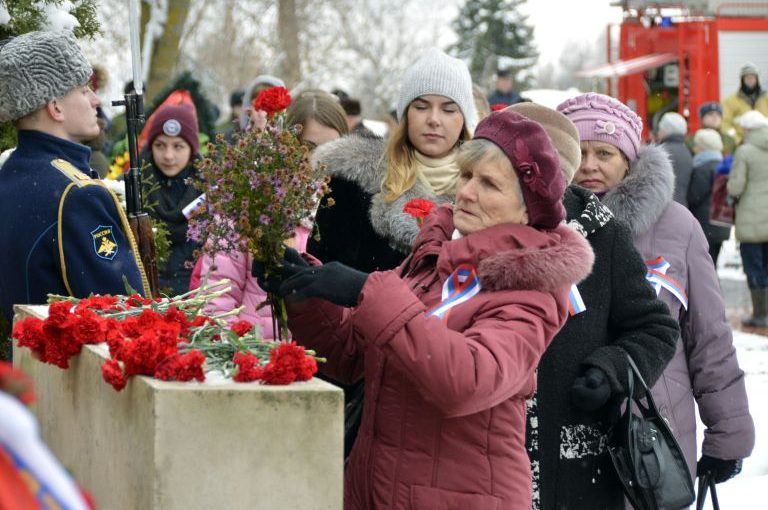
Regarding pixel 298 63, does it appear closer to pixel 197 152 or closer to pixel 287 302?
pixel 197 152

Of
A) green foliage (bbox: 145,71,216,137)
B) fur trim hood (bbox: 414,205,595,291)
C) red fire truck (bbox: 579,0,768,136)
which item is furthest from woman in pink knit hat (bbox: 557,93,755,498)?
red fire truck (bbox: 579,0,768,136)

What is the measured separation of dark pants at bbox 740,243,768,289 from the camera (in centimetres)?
1408

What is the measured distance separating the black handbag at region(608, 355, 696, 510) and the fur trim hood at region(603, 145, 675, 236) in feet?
2.40

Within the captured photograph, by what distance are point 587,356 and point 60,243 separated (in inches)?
66.0

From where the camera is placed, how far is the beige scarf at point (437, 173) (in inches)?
175

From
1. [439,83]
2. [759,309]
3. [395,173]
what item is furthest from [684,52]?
[395,173]

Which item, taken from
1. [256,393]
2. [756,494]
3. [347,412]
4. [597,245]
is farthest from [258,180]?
[756,494]

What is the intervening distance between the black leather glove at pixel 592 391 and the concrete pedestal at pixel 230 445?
1.35 m

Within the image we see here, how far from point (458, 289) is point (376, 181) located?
156cm

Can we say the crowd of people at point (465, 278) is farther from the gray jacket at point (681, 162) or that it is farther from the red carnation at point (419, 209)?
the gray jacket at point (681, 162)

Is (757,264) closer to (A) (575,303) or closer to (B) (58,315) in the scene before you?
(A) (575,303)

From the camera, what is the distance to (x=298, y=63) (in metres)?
40.1

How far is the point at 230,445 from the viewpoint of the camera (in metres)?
2.50

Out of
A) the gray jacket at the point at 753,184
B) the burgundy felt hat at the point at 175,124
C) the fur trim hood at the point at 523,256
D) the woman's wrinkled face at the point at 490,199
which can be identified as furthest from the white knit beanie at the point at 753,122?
the woman's wrinkled face at the point at 490,199
